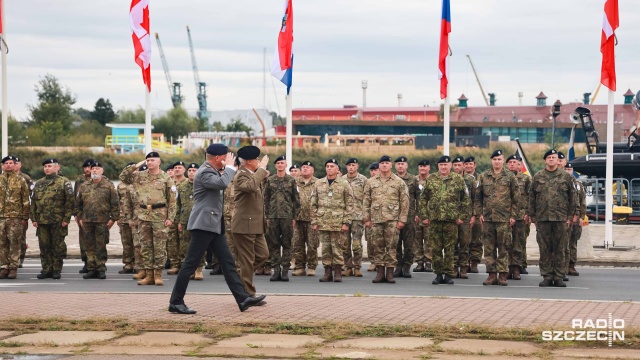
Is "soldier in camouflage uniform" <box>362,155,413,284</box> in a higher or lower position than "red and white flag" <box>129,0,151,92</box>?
lower

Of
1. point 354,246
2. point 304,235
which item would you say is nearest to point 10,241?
point 304,235

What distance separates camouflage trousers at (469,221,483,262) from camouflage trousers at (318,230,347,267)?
271 centimetres

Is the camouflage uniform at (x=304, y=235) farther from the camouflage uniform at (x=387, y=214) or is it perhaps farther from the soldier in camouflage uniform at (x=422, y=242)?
the soldier in camouflage uniform at (x=422, y=242)

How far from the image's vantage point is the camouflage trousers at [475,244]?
17.7 meters

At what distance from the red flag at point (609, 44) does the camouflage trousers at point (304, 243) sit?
27.8ft

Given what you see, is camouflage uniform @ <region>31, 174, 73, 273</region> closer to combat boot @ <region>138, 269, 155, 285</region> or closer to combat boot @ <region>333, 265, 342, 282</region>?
combat boot @ <region>138, 269, 155, 285</region>

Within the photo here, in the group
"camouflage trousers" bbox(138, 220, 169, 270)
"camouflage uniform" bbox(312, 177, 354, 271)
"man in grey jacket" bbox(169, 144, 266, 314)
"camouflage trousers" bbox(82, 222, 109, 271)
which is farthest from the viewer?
"camouflage trousers" bbox(82, 222, 109, 271)

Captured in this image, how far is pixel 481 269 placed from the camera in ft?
60.7

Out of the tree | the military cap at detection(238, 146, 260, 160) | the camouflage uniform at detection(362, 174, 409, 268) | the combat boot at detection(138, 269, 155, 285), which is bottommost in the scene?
the combat boot at detection(138, 269, 155, 285)

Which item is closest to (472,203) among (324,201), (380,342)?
(324,201)

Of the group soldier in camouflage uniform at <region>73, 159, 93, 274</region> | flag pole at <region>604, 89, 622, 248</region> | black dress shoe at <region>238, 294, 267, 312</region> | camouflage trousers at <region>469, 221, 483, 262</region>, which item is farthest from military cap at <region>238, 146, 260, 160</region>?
flag pole at <region>604, 89, 622, 248</region>

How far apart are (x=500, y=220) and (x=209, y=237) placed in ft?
19.7

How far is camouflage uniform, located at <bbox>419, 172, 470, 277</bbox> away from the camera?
15.6m

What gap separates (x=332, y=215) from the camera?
16250 mm
